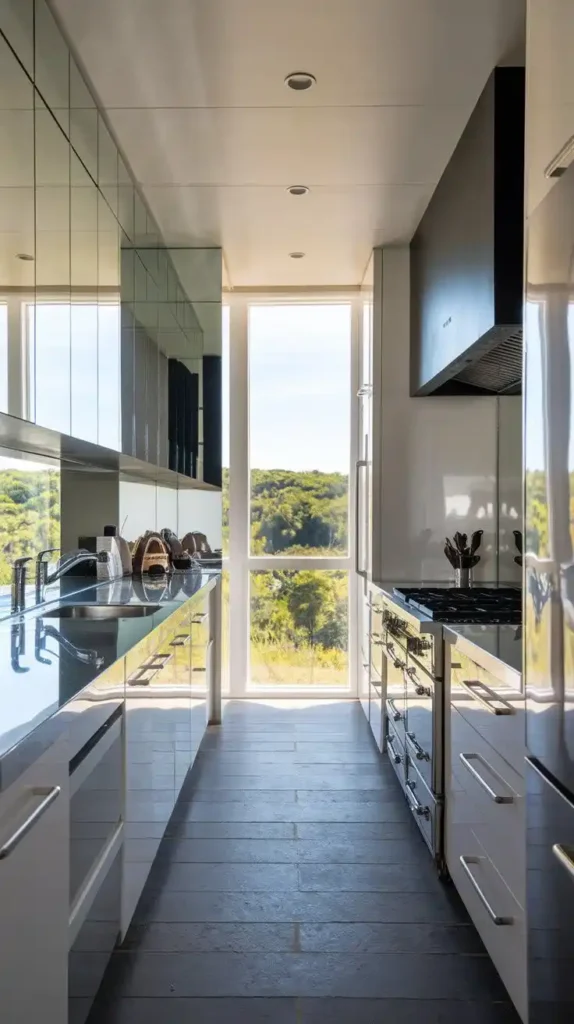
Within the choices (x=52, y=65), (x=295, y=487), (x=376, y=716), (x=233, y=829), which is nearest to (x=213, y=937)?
(x=233, y=829)

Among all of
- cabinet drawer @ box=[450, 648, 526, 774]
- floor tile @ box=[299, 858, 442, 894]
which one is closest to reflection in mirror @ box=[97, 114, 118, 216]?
cabinet drawer @ box=[450, 648, 526, 774]

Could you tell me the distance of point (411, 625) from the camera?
2.84 meters

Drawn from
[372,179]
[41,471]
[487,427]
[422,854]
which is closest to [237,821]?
[422,854]

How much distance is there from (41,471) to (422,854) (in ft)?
6.61

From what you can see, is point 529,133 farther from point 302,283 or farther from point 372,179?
point 302,283

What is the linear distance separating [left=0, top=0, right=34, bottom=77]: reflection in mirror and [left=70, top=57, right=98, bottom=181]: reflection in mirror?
0.37 m

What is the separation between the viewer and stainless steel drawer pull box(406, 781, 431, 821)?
261 cm

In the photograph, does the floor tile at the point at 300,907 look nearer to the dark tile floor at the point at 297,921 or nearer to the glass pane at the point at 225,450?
the dark tile floor at the point at 297,921

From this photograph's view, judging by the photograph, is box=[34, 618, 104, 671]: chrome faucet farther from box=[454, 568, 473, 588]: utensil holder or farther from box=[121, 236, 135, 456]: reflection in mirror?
box=[454, 568, 473, 588]: utensil holder

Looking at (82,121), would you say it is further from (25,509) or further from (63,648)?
(63,648)

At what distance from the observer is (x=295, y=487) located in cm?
508

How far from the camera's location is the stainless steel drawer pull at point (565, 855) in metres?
1.29

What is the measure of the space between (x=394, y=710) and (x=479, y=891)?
1.33 metres

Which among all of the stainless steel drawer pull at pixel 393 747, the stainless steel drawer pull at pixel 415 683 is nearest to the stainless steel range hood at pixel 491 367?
the stainless steel drawer pull at pixel 415 683
